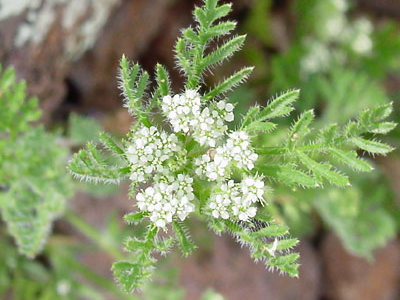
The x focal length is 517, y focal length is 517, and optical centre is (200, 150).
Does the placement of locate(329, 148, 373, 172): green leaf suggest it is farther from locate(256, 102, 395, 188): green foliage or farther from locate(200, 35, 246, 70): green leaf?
locate(200, 35, 246, 70): green leaf

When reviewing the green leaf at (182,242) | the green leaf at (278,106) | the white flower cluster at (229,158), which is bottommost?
the green leaf at (182,242)

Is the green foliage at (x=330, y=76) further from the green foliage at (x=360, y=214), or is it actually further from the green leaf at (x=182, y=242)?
the green leaf at (x=182, y=242)

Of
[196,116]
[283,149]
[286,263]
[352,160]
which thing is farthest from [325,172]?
[196,116]

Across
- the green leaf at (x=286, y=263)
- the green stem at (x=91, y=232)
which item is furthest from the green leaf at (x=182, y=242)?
the green stem at (x=91, y=232)

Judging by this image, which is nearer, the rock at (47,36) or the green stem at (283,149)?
the green stem at (283,149)

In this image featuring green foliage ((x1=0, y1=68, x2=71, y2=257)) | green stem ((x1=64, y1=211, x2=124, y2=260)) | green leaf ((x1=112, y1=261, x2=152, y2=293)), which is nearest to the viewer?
green leaf ((x1=112, y1=261, x2=152, y2=293))

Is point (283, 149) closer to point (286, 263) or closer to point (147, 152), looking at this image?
point (286, 263)

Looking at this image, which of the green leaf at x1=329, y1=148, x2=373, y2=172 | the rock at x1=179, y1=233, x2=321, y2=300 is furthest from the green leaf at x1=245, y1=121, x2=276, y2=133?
the rock at x1=179, y1=233, x2=321, y2=300
